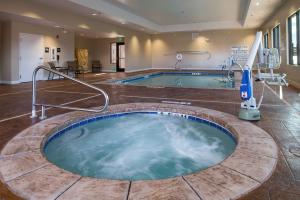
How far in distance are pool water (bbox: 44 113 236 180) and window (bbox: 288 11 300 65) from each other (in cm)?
571

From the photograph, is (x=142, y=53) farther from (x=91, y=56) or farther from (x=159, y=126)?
(x=159, y=126)

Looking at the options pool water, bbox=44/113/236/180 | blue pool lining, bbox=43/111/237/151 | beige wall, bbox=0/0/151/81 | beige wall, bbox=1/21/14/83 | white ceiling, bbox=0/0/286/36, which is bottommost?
pool water, bbox=44/113/236/180

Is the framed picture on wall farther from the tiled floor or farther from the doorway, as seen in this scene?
the tiled floor

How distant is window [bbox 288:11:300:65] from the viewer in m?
7.30

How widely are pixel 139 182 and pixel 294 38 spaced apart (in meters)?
8.20

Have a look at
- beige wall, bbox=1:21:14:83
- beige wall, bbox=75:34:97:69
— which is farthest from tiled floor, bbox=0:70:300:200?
beige wall, bbox=75:34:97:69

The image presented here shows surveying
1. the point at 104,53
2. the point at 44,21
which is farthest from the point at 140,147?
the point at 104,53

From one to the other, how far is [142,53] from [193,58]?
12.5 ft

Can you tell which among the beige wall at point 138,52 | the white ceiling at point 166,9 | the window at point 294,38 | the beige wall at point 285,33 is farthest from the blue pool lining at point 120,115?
the beige wall at point 138,52

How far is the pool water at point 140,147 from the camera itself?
2.57m

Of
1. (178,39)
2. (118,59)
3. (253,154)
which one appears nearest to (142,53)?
(118,59)

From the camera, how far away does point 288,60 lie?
27.0 ft

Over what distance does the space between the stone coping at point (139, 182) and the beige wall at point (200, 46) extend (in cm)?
1494

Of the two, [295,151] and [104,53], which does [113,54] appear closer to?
[104,53]
